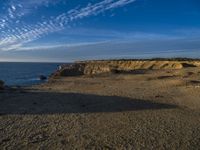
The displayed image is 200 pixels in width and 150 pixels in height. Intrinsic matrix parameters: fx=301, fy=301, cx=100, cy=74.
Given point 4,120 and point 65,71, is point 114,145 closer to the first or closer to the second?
point 4,120

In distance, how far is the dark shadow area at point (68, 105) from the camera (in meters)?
19.1

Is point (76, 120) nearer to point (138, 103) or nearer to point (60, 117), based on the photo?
point (60, 117)

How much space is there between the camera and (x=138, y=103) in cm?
2186

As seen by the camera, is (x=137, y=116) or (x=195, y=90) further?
(x=195, y=90)

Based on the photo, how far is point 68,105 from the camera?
21.0 m

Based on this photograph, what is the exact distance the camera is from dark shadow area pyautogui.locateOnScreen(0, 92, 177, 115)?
19.1m

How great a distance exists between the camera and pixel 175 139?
12.9 meters

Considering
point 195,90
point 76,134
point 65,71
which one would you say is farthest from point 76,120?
point 65,71

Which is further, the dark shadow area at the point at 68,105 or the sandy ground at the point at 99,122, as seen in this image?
the dark shadow area at the point at 68,105

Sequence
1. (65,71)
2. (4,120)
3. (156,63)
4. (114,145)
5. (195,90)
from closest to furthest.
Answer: (114,145), (4,120), (195,90), (65,71), (156,63)

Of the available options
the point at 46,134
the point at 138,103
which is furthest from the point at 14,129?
the point at 138,103

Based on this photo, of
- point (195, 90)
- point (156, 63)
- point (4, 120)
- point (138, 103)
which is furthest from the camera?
point (156, 63)

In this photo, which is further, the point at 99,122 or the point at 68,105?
the point at 68,105

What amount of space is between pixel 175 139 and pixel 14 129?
7481 mm
